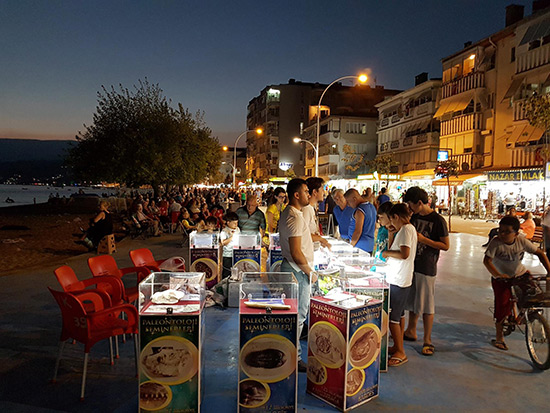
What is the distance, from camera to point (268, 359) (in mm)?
3459

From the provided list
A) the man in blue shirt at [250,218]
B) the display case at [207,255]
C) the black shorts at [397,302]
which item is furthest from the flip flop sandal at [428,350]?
the man in blue shirt at [250,218]

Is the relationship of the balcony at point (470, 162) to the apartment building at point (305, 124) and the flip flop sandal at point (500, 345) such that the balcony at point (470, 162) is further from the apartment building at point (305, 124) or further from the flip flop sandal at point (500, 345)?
the flip flop sandal at point (500, 345)

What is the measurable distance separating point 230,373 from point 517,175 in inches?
895

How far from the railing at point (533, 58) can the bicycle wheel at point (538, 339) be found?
1002 inches

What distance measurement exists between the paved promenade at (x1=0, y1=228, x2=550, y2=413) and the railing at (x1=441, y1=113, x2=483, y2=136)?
27.6m

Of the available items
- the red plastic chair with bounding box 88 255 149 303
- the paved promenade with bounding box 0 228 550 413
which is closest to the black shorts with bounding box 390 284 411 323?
the paved promenade with bounding box 0 228 550 413

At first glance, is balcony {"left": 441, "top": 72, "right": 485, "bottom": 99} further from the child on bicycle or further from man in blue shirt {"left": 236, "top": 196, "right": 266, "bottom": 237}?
the child on bicycle

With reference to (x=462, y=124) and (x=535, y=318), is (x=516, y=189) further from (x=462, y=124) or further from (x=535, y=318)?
(x=535, y=318)

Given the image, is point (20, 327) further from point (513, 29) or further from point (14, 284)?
A: point (513, 29)

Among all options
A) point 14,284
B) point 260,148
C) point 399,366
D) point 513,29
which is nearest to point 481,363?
point 399,366

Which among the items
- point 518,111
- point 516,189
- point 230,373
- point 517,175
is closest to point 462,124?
point 518,111

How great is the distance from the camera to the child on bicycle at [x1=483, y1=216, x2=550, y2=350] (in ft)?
16.4

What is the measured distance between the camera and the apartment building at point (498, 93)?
25016mm

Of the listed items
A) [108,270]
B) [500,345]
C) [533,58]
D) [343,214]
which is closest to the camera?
[500,345]
